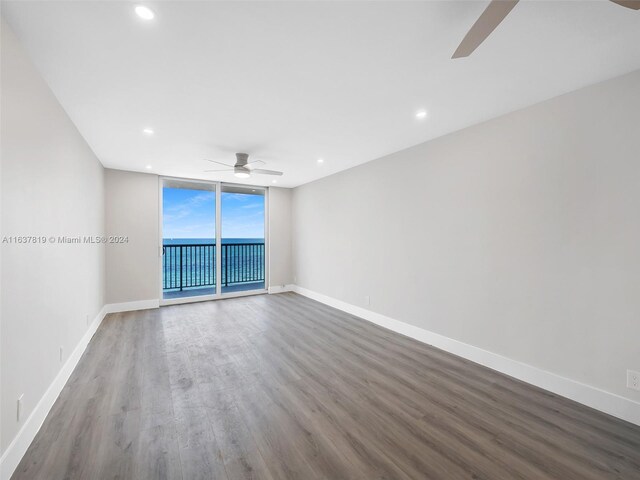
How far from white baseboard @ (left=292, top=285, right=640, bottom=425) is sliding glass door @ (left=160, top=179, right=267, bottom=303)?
148 inches

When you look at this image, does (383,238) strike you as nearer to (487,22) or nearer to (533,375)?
(533,375)

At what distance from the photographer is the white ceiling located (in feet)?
4.92

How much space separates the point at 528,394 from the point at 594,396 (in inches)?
16.8

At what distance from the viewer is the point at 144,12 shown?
1.46 m

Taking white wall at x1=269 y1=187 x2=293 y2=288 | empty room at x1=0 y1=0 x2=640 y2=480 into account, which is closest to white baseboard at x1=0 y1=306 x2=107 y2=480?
empty room at x1=0 y1=0 x2=640 y2=480

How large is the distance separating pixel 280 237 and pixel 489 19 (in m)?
5.60

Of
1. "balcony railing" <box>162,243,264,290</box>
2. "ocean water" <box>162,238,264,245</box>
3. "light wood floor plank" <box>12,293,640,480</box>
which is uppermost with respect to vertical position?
"ocean water" <box>162,238,264,245</box>

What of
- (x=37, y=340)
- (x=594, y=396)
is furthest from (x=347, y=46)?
(x=594, y=396)

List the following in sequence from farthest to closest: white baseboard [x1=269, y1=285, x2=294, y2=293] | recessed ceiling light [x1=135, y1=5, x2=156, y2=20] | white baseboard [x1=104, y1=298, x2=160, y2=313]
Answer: white baseboard [x1=269, y1=285, x2=294, y2=293], white baseboard [x1=104, y1=298, x2=160, y2=313], recessed ceiling light [x1=135, y1=5, x2=156, y2=20]

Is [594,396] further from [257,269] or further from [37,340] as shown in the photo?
[257,269]

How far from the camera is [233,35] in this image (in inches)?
65.1

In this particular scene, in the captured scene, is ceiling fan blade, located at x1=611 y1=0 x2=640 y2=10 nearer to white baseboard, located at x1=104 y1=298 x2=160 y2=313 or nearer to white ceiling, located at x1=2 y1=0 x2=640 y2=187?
white ceiling, located at x1=2 y1=0 x2=640 y2=187

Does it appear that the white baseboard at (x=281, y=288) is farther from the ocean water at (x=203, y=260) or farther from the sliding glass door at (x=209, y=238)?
the ocean water at (x=203, y=260)

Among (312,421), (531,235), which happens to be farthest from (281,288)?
(531,235)
